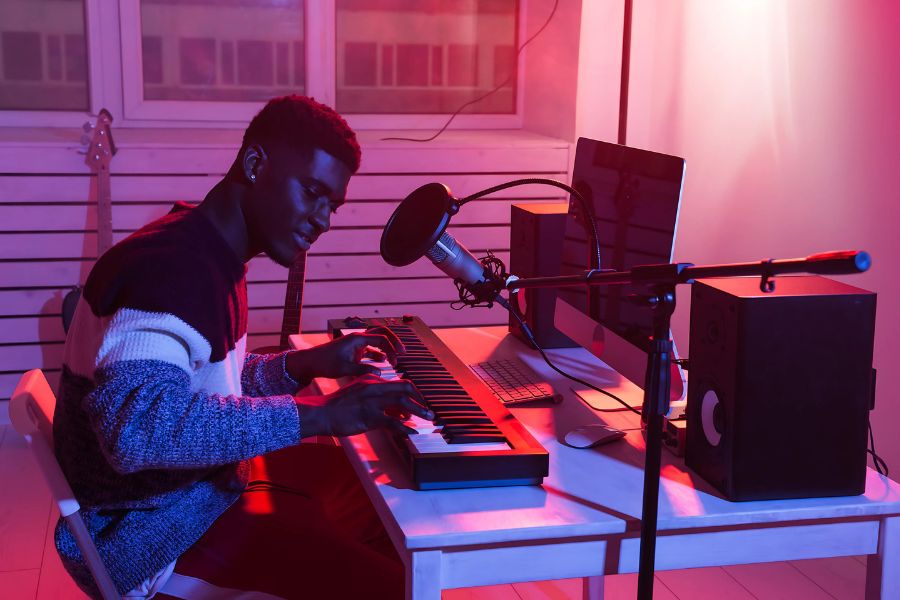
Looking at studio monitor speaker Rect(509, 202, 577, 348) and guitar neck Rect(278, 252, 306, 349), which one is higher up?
studio monitor speaker Rect(509, 202, 577, 348)

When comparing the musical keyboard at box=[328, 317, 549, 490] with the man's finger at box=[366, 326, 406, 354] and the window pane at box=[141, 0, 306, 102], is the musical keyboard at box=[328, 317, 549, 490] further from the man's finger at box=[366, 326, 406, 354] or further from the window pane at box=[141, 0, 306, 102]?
the window pane at box=[141, 0, 306, 102]

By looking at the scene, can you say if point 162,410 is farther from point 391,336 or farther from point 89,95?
point 89,95

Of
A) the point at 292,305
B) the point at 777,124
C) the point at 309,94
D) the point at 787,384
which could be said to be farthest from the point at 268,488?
the point at 309,94

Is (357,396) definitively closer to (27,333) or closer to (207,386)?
(207,386)

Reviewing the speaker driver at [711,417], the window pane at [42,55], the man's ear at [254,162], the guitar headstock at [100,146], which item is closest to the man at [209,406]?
the man's ear at [254,162]

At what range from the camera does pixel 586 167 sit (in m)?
2.13

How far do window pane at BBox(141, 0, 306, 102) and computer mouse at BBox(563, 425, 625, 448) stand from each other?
293 cm

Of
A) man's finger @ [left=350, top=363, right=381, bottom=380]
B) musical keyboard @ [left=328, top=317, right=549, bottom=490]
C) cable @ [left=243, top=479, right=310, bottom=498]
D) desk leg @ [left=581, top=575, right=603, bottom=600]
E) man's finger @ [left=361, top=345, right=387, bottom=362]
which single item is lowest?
desk leg @ [left=581, top=575, right=603, bottom=600]

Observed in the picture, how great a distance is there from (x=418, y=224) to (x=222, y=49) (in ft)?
9.50

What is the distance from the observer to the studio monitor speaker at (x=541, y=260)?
7.79ft

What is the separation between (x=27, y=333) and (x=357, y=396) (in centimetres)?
274

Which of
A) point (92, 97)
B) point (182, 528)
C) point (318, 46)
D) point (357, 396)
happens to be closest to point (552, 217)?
point (357, 396)

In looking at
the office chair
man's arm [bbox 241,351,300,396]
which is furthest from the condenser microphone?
the office chair

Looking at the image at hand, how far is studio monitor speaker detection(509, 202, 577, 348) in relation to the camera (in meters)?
2.37
